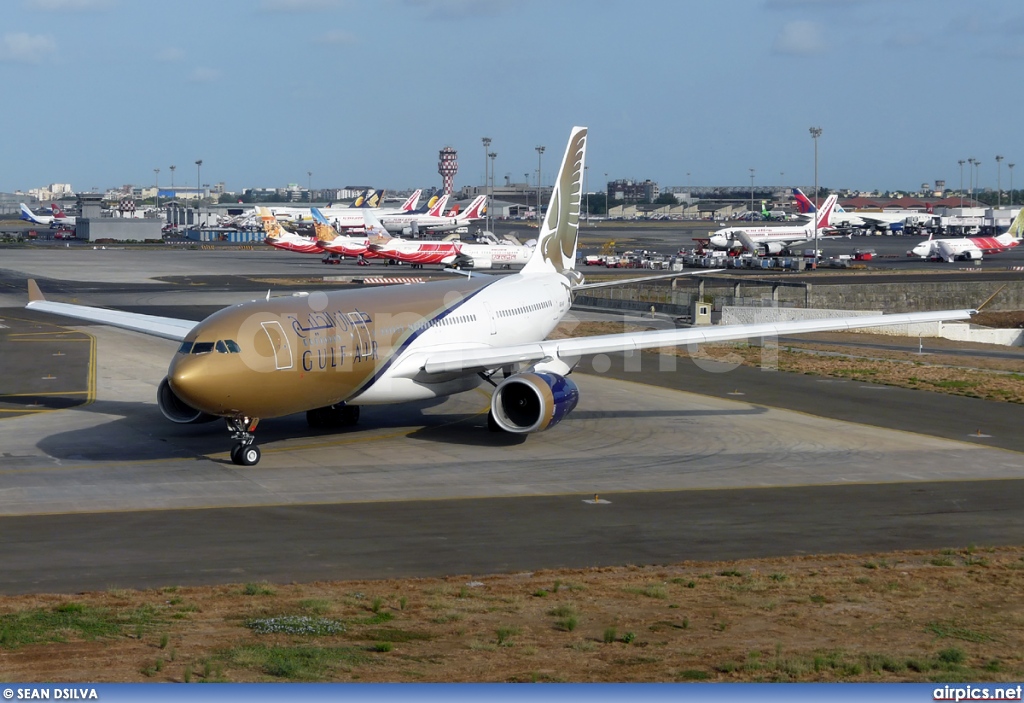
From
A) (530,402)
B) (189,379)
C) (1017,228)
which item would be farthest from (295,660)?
(1017,228)

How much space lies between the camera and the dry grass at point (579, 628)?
1501 cm

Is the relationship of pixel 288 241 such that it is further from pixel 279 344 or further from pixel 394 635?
pixel 394 635

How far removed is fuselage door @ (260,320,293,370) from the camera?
1195 inches

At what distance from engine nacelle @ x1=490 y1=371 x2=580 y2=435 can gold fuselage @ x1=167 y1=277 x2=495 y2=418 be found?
344 centimetres

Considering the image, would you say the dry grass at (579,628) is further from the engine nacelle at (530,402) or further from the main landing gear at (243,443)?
the engine nacelle at (530,402)

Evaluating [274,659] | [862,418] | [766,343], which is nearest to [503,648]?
[274,659]

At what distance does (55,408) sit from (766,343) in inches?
1483

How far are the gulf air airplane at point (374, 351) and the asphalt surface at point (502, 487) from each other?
1491 mm

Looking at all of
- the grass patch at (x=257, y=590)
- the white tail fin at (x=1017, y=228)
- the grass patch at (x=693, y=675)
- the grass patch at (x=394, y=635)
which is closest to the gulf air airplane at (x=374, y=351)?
the grass patch at (x=257, y=590)

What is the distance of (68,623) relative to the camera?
17.3 m

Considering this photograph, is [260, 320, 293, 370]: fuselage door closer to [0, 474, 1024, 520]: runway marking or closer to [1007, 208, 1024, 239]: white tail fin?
[0, 474, 1024, 520]: runway marking

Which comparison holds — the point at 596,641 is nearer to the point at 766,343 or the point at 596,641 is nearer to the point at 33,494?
the point at 33,494

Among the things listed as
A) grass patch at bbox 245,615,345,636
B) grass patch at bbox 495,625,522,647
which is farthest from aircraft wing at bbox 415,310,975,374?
grass patch at bbox 495,625,522,647

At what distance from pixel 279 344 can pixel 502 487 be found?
7.08 m
